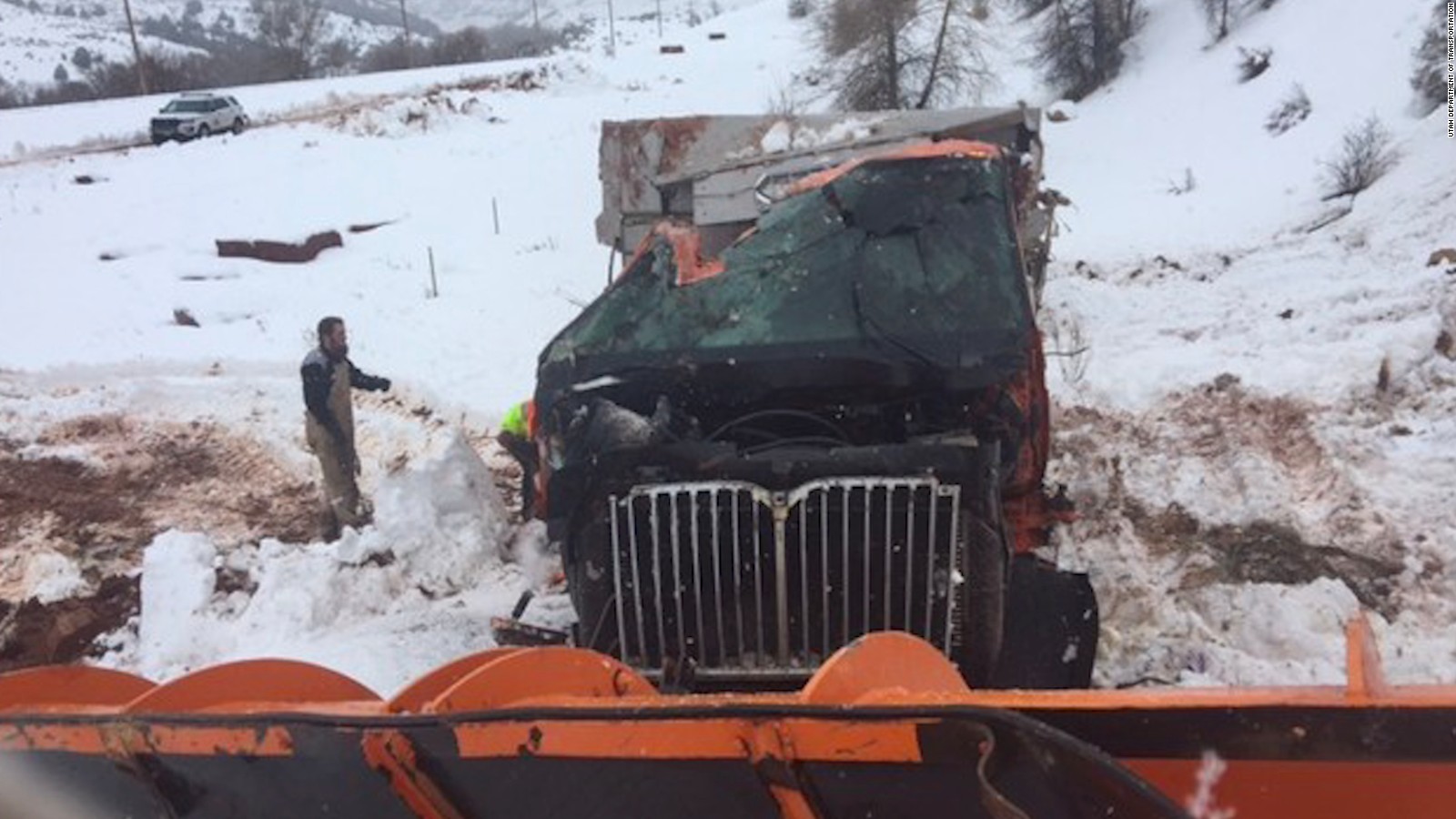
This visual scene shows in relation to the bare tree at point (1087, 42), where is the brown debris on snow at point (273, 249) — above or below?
below

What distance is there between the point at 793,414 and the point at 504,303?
901 centimetres

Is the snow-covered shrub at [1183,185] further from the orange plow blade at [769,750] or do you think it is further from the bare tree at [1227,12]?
the orange plow blade at [769,750]

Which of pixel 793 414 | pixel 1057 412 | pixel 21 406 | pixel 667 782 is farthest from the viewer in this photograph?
pixel 21 406

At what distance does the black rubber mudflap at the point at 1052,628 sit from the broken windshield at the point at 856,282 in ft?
2.90

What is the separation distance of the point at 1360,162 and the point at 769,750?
16.4m

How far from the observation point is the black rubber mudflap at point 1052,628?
4.02 meters

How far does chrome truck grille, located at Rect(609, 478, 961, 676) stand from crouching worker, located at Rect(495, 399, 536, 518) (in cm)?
114

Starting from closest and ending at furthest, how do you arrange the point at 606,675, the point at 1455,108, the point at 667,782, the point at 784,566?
the point at 667,782, the point at 606,675, the point at 784,566, the point at 1455,108

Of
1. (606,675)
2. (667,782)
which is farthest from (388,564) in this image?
(667,782)

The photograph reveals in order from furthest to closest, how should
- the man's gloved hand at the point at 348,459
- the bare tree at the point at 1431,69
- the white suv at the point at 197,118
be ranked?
1. the white suv at the point at 197,118
2. the bare tree at the point at 1431,69
3. the man's gloved hand at the point at 348,459

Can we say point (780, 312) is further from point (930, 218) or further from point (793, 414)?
point (930, 218)

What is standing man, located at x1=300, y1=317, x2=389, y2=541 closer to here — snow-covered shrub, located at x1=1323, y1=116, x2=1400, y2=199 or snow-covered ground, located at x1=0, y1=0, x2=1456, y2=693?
snow-covered ground, located at x1=0, y1=0, x2=1456, y2=693

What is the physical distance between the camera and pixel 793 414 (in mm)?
4266

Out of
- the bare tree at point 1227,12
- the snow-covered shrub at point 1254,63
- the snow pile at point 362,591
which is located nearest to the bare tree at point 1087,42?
the bare tree at point 1227,12
